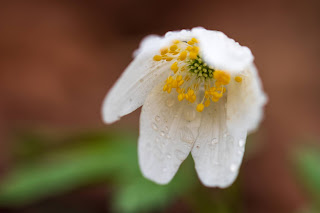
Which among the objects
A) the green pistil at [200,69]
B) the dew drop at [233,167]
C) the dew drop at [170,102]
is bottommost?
the dew drop at [233,167]

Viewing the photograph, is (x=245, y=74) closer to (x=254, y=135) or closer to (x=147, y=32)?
(x=254, y=135)

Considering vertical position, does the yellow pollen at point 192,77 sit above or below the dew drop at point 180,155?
above

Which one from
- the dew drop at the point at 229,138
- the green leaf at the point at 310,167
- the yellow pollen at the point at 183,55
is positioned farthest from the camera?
the green leaf at the point at 310,167

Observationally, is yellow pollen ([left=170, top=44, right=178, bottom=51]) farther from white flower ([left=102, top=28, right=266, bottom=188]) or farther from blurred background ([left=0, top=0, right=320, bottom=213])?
blurred background ([left=0, top=0, right=320, bottom=213])

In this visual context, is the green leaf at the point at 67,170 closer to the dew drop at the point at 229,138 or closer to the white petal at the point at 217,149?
the white petal at the point at 217,149

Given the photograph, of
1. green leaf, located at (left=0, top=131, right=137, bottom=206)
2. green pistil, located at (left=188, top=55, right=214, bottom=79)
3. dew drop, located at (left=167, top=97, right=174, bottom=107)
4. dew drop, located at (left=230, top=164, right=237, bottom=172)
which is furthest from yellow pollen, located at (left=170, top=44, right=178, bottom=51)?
green leaf, located at (left=0, top=131, right=137, bottom=206)

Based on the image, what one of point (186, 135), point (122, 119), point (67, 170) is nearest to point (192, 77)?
point (186, 135)

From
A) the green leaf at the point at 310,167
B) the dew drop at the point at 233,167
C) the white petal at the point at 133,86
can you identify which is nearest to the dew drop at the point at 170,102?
the white petal at the point at 133,86
